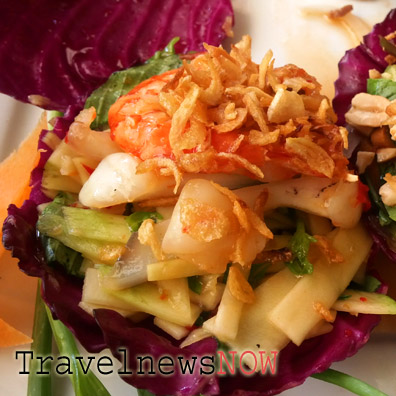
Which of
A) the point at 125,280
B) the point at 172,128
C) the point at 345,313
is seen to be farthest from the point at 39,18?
the point at 345,313

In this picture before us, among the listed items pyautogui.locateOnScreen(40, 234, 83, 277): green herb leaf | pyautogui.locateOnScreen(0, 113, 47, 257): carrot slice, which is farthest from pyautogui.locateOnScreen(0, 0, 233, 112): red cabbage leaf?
pyautogui.locateOnScreen(40, 234, 83, 277): green herb leaf

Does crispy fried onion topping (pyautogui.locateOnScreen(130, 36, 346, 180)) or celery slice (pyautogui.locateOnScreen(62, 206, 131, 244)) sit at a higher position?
crispy fried onion topping (pyautogui.locateOnScreen(130, 36, 346, 180))

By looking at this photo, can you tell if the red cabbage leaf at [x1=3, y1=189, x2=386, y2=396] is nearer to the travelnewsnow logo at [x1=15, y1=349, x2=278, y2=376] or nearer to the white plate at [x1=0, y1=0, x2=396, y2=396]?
the travelnewsnow logo at [x1=15, y1=349, x2=278, y2=376]

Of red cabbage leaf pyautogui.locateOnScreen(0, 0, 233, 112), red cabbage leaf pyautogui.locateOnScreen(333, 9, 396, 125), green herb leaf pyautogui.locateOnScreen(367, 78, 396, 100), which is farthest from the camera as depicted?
red cabbage leaf pyautogui.locateOnScreen(0, 0, 233, 112)

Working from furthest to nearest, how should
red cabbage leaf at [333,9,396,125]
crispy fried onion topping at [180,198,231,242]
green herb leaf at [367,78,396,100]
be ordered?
1. red cabbage leaf at [333,9,396,125]
2. green herb leaf at [367,78,396,100]
3. crispy fried onion topping at [180,198,231,242]

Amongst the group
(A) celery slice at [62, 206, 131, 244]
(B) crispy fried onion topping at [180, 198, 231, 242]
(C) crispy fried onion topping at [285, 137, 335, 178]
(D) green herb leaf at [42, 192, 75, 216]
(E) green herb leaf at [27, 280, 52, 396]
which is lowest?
(E) green herb leaf at [27, 280, 52, 396]

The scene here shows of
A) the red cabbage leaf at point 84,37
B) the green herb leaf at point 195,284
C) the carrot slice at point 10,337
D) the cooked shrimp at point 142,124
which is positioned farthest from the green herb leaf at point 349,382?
the red cabbage leaf at point 84,37

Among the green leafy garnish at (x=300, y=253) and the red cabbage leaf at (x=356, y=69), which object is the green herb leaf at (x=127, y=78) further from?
the green leafy garnish at (x=300, y=253)
